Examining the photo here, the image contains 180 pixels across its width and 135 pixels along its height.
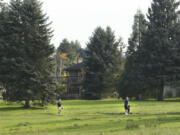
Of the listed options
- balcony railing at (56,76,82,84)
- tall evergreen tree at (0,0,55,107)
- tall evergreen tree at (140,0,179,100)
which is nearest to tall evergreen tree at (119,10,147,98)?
tall evergreen tree at (140,0,179,100)

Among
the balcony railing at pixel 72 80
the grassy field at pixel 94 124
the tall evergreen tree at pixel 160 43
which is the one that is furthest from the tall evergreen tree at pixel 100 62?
the grassy field at pixel 94 124

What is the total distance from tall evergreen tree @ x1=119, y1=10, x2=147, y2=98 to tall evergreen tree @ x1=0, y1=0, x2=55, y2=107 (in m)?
24.0

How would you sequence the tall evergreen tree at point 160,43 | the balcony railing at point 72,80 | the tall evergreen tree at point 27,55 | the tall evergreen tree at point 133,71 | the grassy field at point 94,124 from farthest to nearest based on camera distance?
the balcony railing at point 72,80 < the tall evergreen tree at point 133,71 < the tall evergreen tree at point 160,43 < the tall evergreen tree at point 27,55 < the grassy field at point 94,124

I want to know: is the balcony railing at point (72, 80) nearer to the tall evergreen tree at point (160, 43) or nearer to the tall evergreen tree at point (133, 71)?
the tall evergreen tree at point (133, 71)

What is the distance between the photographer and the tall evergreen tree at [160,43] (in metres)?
61.9

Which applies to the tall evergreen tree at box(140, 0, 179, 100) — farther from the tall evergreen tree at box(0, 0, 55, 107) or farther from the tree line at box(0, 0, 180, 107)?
the tall evergreen tree at box(0, 0, 55, 107)

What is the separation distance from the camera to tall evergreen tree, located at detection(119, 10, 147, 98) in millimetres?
64750

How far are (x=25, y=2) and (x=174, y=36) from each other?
30033 millimetres

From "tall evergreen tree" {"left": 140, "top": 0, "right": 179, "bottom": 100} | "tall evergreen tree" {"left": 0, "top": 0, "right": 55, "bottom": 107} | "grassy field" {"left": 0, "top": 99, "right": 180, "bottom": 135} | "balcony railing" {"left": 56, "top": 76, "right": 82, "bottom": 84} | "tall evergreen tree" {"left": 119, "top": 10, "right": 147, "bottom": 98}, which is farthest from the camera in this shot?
"balcony railing" {"left": 56, "top": 76, "right": 82, "bottom": 84}

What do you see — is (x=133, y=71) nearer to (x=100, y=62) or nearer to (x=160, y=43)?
(x=160, y=43)

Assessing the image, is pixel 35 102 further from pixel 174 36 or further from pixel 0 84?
pixel 174 36

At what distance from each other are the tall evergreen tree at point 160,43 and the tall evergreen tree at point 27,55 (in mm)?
23822

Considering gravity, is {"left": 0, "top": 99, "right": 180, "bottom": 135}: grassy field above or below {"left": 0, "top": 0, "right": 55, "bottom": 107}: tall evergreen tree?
below

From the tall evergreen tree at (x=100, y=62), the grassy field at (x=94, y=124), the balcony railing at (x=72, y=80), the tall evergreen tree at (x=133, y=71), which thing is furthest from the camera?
the balcony railing at (x=72, y=80)
